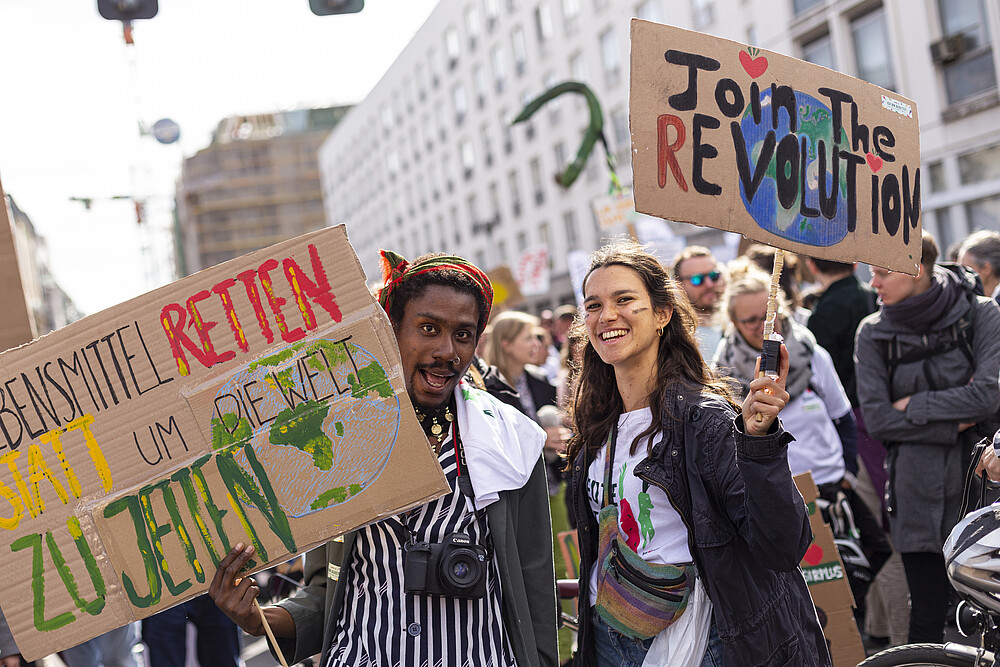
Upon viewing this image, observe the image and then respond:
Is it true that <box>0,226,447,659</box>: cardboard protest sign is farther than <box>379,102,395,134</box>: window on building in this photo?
No

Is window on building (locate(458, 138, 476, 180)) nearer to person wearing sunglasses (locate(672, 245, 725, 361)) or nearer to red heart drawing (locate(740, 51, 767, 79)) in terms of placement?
person wearing sunglasses (locate(672, 245, 725, 361))

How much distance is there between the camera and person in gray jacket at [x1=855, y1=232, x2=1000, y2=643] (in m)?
3.73

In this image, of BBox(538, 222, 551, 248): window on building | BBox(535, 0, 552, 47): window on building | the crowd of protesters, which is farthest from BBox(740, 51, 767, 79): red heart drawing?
BBox(538, 222, 551, 248): window on building

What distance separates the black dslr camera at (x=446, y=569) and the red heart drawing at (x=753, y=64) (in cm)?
145

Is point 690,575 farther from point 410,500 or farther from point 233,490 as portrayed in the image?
point 233,490

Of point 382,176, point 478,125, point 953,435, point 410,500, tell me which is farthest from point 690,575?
point 382,176

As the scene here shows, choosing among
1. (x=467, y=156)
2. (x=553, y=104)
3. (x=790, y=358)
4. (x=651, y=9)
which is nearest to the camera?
(x=790, y=358)

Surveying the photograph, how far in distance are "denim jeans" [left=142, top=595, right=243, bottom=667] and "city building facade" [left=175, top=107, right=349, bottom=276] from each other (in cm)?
8845

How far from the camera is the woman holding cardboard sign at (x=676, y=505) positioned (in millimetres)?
2260

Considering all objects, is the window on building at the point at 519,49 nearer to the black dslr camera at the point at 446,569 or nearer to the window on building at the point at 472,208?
the window on building at the point at 472,208

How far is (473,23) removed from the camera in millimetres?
40469

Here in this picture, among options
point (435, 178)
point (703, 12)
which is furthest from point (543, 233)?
point (703, 12)

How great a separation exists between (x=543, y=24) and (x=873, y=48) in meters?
18.0

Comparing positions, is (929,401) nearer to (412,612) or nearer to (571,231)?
(412,612)
